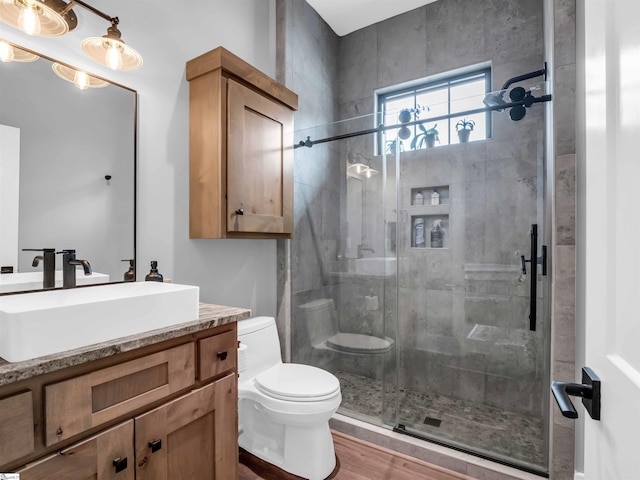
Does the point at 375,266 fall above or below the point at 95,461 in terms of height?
above

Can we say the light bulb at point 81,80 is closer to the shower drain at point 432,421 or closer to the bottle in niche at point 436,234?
the bottle in niche at point 436,234

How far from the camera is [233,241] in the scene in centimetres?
206

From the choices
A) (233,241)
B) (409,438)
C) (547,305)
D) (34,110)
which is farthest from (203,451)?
(547,305)

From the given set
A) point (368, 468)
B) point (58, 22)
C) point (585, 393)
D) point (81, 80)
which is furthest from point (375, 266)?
point (58, 22)

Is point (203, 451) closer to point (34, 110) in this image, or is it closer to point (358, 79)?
point (34, 110)

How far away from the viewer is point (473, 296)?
2.30 meters

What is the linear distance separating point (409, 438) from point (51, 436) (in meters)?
1.80

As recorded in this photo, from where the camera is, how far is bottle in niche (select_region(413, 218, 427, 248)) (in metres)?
2.41

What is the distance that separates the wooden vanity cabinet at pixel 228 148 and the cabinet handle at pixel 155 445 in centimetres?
92

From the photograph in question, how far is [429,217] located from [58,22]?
2224mm

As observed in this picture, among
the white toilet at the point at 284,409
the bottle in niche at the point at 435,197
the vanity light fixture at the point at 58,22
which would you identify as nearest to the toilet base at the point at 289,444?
the white toilet at the point at 284,409

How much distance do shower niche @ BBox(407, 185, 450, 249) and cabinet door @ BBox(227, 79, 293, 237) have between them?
93cm

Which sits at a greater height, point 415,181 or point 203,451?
point 415,181

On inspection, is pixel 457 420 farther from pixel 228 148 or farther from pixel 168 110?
pixel 168 110
